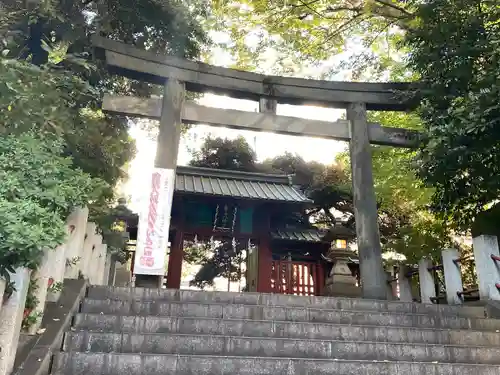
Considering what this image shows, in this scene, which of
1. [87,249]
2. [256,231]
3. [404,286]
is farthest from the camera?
[256,231]

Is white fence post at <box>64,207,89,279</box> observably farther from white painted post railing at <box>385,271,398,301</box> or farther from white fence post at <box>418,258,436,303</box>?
white painted post railing at <box>385,271,398,301</box>

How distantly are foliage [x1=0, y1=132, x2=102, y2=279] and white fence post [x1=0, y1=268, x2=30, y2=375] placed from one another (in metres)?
0.14

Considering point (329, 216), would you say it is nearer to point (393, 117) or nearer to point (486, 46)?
point (393, 117)

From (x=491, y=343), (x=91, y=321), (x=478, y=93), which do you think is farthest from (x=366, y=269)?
(x=91, y=321)

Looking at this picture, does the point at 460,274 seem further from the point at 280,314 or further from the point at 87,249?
the point at 87,249

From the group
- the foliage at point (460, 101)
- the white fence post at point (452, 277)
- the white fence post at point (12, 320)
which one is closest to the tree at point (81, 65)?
the white fence post at point (12, 320)

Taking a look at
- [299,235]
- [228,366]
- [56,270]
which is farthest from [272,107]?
[228,366]

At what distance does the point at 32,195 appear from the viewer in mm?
3777

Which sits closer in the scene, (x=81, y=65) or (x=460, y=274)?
(x=81, y=65)

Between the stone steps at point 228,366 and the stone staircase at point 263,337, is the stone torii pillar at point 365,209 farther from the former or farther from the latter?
the stone steps at point 228,366

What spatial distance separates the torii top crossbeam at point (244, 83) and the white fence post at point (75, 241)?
390 centimetres

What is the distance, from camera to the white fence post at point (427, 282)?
26.2 feet

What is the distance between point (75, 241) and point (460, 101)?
5.95 meters

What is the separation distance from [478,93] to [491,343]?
338cm
